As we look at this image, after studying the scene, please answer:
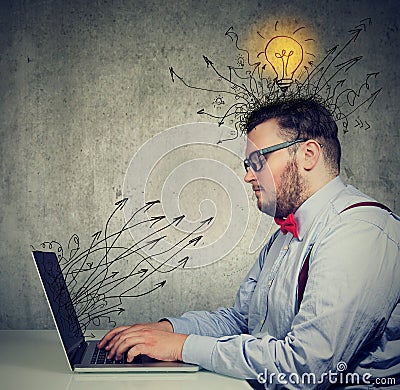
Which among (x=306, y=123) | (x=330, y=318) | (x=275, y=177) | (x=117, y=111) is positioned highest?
(x=117, y=111)

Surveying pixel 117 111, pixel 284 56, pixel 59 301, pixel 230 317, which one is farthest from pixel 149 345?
pixel 284 56

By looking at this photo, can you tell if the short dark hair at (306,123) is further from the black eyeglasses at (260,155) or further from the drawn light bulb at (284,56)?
the drawn light bulb at (284,56)

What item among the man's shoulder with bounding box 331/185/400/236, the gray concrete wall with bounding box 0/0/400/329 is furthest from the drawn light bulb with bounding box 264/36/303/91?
the man's shoulder with bounding box 331/185/400/236

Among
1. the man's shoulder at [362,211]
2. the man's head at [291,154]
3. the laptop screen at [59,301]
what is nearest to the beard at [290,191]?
the man's head at [291,154]

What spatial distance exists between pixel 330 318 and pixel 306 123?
68cm

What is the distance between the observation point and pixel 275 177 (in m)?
2.00

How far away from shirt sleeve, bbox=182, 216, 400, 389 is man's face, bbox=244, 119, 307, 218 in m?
0.32

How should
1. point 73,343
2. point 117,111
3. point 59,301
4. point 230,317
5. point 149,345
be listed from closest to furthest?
point 149,345
point 73,343
point 59,301
point 230,317
point 117,111

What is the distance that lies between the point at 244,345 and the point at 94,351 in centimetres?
50

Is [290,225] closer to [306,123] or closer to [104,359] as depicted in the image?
[306,123]

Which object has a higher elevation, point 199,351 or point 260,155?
point 260,155

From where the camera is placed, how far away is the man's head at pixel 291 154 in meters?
1.93

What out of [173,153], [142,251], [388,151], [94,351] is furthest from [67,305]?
[388,151]

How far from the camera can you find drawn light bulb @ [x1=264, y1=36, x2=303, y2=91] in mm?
2584
